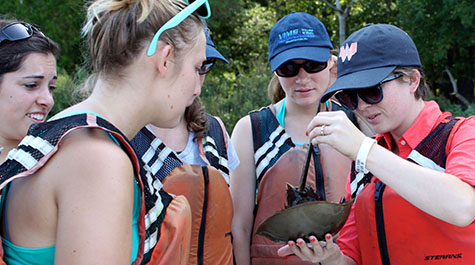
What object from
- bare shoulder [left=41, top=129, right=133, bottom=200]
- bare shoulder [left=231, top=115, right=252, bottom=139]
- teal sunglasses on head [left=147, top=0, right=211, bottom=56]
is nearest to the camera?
bare shoulder [left=41, top=129, right=133, bottom=200]

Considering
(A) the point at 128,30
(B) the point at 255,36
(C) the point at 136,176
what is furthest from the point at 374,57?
(B) the point at 255,36

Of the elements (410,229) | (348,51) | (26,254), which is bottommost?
(410,229)

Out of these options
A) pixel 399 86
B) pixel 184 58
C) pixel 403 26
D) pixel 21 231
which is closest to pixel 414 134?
pixel 399 86

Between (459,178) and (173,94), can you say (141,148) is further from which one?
(459,178)

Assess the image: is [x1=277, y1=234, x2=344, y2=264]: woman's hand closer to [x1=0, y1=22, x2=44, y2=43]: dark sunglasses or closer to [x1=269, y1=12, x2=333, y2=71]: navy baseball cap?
[x1=269, y1=12, x2=333, y2=71]: navy baseball cap

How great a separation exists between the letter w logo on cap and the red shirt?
467mm

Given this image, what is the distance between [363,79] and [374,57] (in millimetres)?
138

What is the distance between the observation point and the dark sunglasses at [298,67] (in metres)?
3.21

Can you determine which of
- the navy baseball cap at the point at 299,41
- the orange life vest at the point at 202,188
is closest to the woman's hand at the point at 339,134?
the orange life vest at the point at 202,188

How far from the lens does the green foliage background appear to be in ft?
28.5

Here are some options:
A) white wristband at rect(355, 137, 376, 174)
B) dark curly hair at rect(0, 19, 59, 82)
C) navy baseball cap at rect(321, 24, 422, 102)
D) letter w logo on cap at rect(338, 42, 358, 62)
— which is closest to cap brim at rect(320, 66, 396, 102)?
navy baseball cap at rect(321, 24, 422, 102)

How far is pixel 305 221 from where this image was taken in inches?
82.1

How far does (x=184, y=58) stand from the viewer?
71.4 inches

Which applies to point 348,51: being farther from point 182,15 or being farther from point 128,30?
point 128,30
